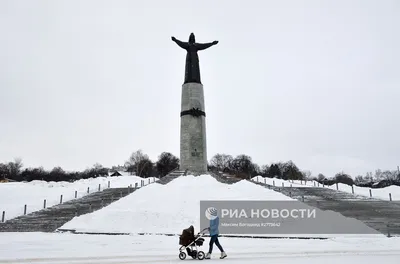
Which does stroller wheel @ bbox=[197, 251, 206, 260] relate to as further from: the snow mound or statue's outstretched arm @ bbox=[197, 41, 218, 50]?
statue's outstretched arm @ bbox=[197, 41, 218, 50]

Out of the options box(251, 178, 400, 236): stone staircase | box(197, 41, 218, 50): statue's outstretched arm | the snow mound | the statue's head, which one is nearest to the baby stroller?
the snow mound

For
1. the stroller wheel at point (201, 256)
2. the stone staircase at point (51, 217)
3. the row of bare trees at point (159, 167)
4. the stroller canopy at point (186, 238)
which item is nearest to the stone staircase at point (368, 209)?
A: the stroller wheel at point (201, 256)

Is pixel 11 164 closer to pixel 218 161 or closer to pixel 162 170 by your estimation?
pixel 162 170

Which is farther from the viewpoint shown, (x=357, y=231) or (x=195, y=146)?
(x=195, y=146)

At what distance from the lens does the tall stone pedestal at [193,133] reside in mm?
31844

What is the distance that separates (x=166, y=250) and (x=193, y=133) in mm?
21832

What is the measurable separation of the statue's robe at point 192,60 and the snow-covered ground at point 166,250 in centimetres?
2313

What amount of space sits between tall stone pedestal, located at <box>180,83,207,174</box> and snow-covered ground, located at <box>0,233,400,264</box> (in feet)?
61.2

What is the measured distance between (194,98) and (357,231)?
71.9 ft

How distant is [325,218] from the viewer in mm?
15312

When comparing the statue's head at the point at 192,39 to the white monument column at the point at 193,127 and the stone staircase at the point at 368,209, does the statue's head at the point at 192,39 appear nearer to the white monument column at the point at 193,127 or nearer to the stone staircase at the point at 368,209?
the white monument column at the point at 193,127

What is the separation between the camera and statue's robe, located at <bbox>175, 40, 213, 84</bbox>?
34094 millimetres

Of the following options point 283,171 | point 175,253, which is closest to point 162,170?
point 283,171

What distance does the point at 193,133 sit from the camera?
32094 millimetres
